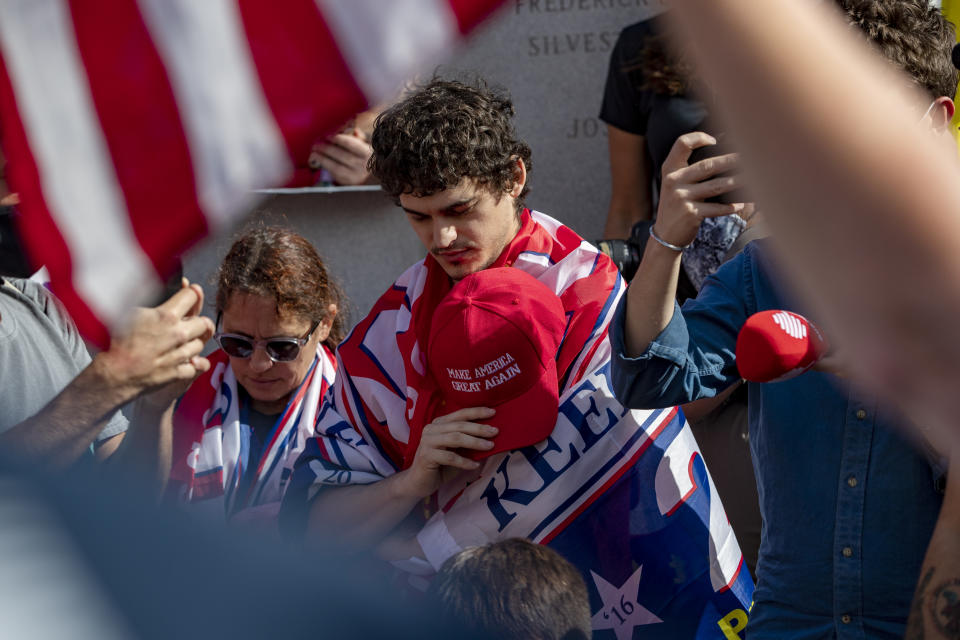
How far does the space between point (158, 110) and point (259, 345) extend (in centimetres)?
216

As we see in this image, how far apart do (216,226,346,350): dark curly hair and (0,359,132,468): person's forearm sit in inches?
41.4

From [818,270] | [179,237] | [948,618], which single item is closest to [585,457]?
[948,618]

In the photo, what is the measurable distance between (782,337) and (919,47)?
81 cm

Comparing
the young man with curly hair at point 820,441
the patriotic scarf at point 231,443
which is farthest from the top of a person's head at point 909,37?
the patriotic scarf at point 231,443

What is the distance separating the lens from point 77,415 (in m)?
2.22

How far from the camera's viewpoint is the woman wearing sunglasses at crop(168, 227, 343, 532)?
3.32 meters

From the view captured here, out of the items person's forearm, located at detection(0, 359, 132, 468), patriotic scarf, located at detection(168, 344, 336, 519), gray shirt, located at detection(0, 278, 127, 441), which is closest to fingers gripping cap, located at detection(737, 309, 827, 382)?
person's forearm, located at detection(0, 359, 132, 468)

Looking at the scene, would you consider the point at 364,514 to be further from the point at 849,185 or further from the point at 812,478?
the point at 849,185

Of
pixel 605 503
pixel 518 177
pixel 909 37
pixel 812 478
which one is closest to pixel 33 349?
pixel 518 177

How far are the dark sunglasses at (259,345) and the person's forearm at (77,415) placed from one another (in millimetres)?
998

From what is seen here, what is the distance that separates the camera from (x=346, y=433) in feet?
9.11

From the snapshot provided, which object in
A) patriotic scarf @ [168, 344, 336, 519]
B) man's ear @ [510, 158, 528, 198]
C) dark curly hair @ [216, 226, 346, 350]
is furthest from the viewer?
dark curly hair @ [216, 226, 346, 350]

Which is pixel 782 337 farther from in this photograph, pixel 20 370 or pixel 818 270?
pixel 20 370

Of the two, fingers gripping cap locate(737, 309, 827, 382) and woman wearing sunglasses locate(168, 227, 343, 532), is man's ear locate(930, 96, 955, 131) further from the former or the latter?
woman wearing sunglasses locate(168, 227, 343, 532)
